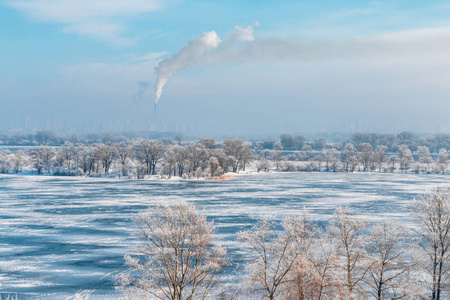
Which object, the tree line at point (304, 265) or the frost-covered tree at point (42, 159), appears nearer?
the tree line at point (304, 265)

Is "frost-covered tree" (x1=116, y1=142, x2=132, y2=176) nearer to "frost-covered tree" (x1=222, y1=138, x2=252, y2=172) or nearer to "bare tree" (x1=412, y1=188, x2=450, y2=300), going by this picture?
"frost-covered tree" (x1=222, y1=138, x2=252, y2=172)

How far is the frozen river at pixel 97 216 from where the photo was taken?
1984 centimetres

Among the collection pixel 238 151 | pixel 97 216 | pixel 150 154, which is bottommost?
pixel 97 216

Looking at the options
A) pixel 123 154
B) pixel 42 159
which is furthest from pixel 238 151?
pixel 42 159

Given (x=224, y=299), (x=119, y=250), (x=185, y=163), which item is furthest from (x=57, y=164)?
(x=224, y=299)

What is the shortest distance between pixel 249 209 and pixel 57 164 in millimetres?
52902

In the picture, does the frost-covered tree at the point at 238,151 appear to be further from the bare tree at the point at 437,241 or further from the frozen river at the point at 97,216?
the bare tree at the point at 437,241

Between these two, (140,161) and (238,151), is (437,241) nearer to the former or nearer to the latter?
(140,161)

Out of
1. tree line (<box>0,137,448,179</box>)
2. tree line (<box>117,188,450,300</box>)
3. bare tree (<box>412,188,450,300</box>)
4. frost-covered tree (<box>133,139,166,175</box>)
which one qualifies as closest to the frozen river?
tree line (<box>117,188,450,300</box>)

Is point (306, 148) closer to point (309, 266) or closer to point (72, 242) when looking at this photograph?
point (72, 242)

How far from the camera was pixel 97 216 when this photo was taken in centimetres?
3488

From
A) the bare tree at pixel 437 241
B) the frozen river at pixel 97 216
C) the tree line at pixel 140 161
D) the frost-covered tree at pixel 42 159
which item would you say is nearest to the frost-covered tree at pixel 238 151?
the tree line at pixel 140 161

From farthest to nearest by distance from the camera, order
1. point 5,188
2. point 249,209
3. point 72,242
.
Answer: point 5,188
point 249,209
point 72,242

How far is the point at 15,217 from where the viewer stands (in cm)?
3419
